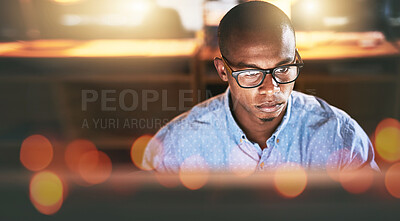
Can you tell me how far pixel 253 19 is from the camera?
99 cm

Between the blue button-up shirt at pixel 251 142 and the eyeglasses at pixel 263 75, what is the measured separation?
0.73ft

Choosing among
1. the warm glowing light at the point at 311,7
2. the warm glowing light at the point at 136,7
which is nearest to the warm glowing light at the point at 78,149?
the warm glowing light at the point at 136,7

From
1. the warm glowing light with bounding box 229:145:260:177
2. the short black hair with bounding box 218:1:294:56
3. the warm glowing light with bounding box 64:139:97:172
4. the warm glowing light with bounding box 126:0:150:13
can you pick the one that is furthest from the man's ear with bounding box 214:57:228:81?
the warm glowing light with bounding box 126:0:150:13

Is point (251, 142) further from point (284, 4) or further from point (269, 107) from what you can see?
point (284, 4)

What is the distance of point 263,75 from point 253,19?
158 millimetres

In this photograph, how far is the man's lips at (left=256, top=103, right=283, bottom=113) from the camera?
104 cm

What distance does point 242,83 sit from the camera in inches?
39.7

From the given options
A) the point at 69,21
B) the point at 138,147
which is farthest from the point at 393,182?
the point at 69,21

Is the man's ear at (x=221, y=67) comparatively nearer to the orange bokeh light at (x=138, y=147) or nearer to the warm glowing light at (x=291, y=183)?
the warm glowing light at (x=291, y=183)

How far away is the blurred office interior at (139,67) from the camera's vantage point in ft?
7.61

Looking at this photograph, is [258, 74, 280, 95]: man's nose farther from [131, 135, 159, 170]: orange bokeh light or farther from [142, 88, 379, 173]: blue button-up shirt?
[131, 135, 159, 170]: orange bokeh light

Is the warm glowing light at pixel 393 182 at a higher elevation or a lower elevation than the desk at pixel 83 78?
higher

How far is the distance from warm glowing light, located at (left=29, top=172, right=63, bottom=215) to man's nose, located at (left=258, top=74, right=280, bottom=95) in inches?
30.2

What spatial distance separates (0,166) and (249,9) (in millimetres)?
845
